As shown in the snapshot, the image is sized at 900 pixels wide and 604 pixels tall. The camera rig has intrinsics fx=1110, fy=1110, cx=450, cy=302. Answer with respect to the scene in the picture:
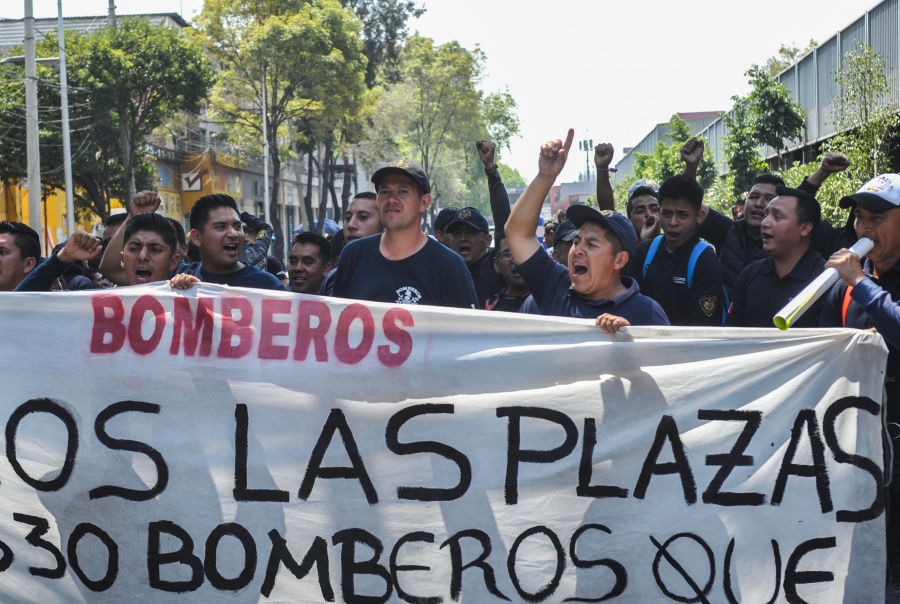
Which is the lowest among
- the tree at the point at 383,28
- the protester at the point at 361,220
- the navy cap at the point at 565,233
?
the navy cap at the point at 565,233

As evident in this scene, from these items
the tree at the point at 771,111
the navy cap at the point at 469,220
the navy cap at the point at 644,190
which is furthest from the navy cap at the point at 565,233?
the tree at the point at 771,111

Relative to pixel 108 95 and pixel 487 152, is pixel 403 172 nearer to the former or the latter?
pixel 487 152

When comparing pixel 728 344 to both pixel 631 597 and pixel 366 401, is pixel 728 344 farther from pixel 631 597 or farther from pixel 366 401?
pixel 366 401

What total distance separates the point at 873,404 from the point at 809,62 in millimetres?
23464

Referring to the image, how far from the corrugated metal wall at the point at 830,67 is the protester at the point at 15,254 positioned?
49.5ft

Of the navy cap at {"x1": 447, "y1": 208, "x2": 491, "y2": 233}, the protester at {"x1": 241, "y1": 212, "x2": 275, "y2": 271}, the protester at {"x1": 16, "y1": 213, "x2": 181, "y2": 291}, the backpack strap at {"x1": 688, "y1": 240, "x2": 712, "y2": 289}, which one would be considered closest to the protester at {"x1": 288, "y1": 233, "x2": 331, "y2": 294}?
the protester at {"x1": 241, "y1": 212, "x2": 275, "y2": 271}

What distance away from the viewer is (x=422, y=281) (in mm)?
4527

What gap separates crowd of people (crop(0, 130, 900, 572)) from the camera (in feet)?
13.8

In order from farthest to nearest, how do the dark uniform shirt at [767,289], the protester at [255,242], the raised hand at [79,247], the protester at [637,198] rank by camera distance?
the protester at [255,242]
the protester at [637,198]
the dark uniform shirt at [767,289]
the raised hand at [79,247]

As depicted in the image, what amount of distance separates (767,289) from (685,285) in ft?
2.22

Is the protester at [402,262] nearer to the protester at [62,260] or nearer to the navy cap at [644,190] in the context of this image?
the protester at [62,260]

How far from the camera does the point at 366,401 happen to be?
13.5ft

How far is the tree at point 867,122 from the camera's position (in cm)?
1430

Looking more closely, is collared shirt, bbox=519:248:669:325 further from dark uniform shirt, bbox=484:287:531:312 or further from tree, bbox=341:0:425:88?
tree, bbox=341:0:425:88
